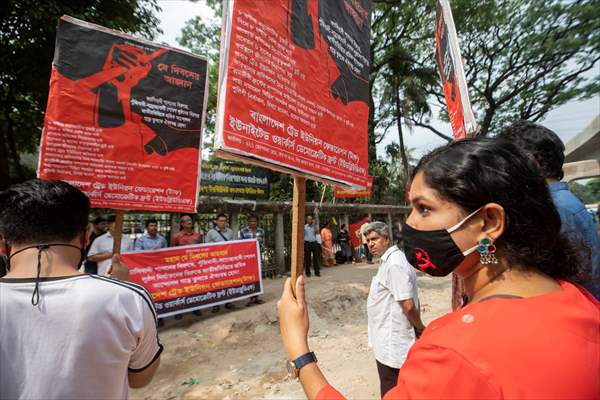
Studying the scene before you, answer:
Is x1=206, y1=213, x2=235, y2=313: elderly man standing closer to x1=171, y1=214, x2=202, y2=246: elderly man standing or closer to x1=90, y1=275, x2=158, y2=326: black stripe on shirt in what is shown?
x1=171, y1=214, x2=202, y2=246: elderly man standing

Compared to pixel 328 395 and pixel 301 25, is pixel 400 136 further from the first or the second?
pixel 328 395

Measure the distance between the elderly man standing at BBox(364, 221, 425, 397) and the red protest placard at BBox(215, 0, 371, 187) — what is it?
0.96m

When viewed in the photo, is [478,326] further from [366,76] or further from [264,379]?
[264,379]

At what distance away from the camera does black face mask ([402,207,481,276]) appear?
1.02m

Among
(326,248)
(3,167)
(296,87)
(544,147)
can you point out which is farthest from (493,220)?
(3,167)

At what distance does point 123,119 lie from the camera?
2.43 metres

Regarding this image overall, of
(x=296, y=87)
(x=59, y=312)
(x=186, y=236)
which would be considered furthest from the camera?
(x=186, y=236)

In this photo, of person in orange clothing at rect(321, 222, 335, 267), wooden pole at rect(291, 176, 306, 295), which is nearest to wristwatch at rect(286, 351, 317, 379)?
wooden pole at rect(291, 176, 306, 295)

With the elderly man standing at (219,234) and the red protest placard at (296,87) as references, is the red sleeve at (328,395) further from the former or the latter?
the elderly man standing at (219,234)

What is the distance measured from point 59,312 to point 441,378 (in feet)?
4.16

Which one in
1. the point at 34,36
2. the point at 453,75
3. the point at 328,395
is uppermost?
the point at 34,36

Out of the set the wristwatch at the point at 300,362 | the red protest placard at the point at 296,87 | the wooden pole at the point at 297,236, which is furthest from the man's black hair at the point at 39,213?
the wristwatch at the point at 300,362

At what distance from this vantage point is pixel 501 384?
0.65m

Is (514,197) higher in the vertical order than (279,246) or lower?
higher
